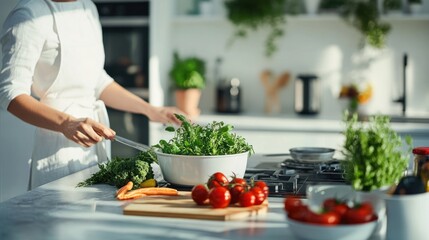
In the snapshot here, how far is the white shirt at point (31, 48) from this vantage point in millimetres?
2475

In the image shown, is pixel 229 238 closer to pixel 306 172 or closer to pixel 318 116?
pixel 306 172

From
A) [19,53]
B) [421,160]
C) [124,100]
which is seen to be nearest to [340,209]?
[421,160]

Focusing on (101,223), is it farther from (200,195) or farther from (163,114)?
(163,114)

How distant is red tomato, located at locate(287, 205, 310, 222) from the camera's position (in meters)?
1.51

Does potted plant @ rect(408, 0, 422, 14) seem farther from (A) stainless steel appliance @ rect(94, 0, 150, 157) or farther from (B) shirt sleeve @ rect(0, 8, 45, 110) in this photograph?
(B) shirt sleeve @ rect(0, 8, 45, 110)

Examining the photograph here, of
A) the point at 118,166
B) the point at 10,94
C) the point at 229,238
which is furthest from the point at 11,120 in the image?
the point at 229,238

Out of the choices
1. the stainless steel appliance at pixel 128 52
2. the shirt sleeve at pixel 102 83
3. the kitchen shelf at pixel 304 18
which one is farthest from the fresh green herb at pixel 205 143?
the kitchen shelf at pixel 304 18

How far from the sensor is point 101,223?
1.75m

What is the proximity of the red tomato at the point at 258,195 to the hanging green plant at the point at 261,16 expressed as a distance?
310 centimetres

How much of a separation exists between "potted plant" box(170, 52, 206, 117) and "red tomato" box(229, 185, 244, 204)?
9.38ft

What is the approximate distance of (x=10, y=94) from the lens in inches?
96.4

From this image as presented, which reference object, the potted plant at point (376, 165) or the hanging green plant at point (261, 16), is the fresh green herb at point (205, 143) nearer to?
the potted plant at point (376, 165)

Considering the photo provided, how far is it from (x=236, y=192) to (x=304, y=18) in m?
3.01

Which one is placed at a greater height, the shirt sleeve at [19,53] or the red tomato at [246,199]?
the shirt sleeve at [19,53]
